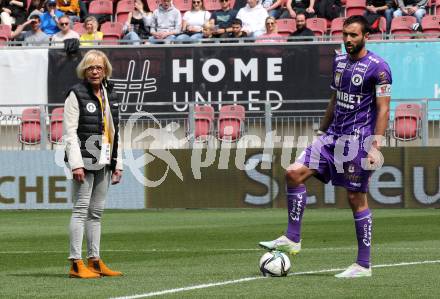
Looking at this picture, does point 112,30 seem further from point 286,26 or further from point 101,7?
point 286,26

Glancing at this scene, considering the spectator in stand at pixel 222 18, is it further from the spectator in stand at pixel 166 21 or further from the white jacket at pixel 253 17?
the spectator in stand at pixel 166 21

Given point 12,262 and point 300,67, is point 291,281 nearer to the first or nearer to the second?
point 12,262

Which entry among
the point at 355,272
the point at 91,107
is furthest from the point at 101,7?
the point at 355,272

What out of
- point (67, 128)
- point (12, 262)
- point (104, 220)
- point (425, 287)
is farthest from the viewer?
point (104, 220)

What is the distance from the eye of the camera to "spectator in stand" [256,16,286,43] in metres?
23.5

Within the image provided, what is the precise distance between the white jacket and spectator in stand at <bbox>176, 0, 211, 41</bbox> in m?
0.79

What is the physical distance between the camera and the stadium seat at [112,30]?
2575 cm

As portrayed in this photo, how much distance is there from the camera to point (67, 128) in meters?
10.6

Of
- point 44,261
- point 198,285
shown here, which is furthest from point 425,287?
point 44,261

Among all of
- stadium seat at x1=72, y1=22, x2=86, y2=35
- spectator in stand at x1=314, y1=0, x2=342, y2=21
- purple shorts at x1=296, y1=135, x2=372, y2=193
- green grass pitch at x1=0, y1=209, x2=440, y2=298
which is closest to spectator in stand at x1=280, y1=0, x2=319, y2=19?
spectator in stand at x1=314, y1=0, x2=342, y2=21

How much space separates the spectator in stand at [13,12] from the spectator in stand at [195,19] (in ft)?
15.0

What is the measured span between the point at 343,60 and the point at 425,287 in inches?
91.4

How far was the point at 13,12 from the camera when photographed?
2808 cm

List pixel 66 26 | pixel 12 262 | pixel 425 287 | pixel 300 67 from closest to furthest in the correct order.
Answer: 1. pixel 425 287
2. pixel 12 262
3. pixel 300 67
4. pixel 66 26
